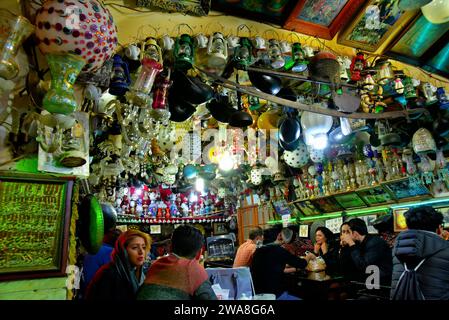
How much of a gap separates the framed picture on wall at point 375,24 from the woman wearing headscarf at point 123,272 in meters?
2.79

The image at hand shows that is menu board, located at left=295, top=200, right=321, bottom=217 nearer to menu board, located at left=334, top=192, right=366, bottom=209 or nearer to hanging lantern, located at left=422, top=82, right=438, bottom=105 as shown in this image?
menu board, located at left=334, top=192, right=366, bottom=209

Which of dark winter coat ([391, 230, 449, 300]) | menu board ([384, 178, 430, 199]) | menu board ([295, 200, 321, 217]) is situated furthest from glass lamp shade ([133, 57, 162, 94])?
menu board ([295, 200, 321, 217])

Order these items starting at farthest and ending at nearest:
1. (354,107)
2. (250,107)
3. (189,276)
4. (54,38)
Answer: (250,107) → (354,107) → (189,276) → (54,38)

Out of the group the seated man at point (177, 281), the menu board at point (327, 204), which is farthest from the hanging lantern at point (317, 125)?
the menu board at point (327, 204)

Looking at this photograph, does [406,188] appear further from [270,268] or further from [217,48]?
[217,48]

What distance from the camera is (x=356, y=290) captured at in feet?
11.7

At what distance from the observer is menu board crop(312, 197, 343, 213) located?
5.97 meters

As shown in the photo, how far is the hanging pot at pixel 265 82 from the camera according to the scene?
2.73 metres

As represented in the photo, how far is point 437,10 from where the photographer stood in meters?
2.54

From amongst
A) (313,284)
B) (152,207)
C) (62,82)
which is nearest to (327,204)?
(313,284)

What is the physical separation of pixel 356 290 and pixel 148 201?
664cm

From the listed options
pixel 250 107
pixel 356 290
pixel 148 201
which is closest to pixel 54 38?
pixel 250 107
